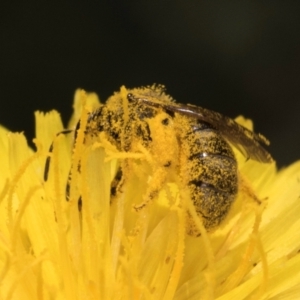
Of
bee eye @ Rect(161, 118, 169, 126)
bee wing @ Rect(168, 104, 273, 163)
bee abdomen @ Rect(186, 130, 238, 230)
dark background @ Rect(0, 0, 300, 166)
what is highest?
dark background @ Rect(0, 0, 300, 166)

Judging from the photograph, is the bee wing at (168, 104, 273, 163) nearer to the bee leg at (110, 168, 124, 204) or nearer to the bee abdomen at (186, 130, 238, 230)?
the bee abdomen at (186, 130, 238, 230)

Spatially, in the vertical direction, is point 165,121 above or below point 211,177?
above

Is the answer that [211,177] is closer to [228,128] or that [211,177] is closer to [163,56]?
[228,128]

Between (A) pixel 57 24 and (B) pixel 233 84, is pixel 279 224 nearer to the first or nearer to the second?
(B) pixel 233 84

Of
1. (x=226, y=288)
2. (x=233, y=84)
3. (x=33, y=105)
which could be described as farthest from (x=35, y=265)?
(x=233, y=84)

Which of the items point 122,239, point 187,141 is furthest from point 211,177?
point 122,239

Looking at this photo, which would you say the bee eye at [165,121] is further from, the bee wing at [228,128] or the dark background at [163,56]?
the dark background at [163,56]

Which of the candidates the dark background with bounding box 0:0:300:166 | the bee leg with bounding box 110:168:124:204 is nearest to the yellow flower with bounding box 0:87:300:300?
the bee leg with bounding box 110:168:124:204

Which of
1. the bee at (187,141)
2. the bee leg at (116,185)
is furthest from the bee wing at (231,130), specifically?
the bee leg at (116,185)
